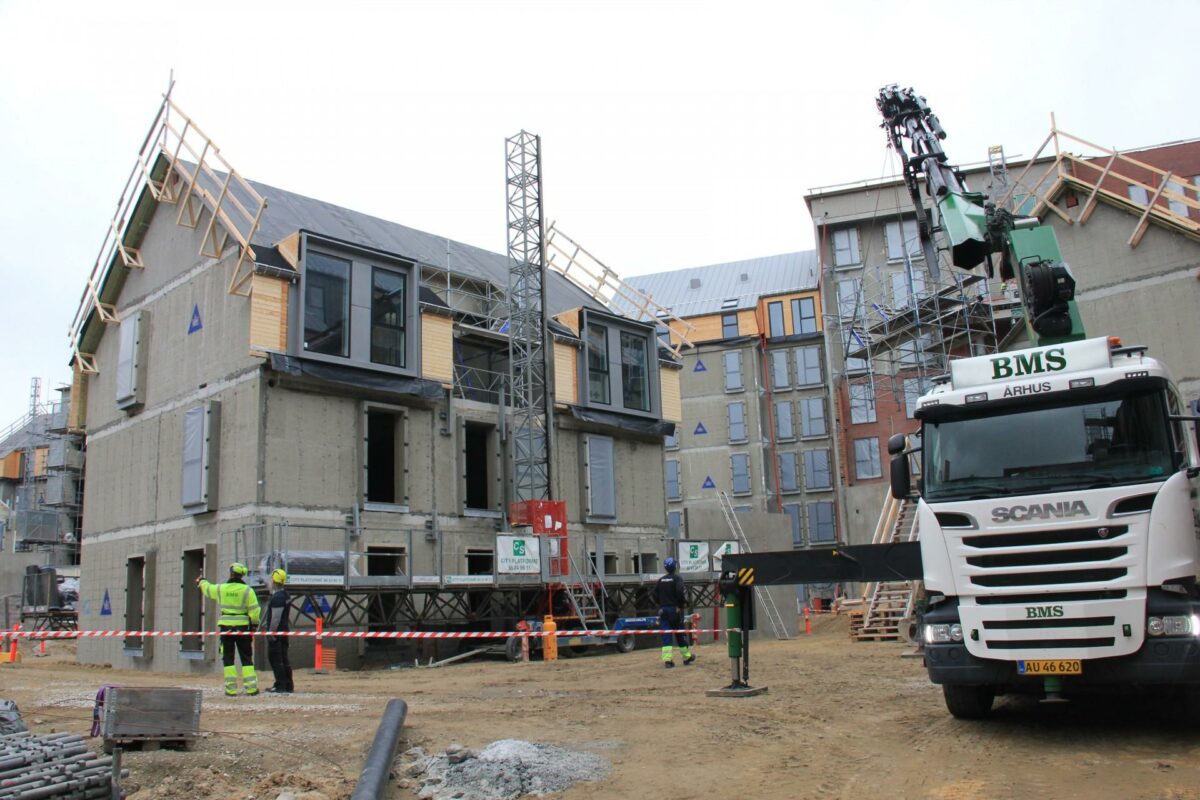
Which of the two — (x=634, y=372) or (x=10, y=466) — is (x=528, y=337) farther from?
(x=10, y=466)

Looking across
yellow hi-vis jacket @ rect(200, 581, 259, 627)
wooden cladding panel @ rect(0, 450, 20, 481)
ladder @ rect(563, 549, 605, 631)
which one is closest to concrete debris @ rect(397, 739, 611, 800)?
yellow hi-vis jacket @ rect(200, 581, 259, 627)

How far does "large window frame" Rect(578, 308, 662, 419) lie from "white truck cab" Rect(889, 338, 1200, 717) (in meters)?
20.5

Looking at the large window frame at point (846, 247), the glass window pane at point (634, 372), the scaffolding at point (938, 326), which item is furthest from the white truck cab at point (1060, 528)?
the large window frame at point (846, 247)

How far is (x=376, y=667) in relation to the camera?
2247 centimetres

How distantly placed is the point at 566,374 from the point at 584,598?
22.1ft

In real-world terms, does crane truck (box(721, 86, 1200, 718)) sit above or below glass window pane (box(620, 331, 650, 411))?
below

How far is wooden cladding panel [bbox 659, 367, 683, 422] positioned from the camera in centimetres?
3266

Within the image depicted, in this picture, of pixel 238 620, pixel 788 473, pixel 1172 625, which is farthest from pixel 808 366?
pixel 1172 625

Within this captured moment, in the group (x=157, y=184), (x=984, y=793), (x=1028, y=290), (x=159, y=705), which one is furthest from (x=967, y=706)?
(x=157, y=184)

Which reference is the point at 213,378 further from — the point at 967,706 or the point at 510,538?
the point at 967,706

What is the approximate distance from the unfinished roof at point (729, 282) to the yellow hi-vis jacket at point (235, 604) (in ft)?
133

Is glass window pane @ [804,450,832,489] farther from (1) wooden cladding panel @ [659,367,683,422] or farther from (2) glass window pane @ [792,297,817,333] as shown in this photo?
(1) wooden cladding panel @ [659,367,683,422]

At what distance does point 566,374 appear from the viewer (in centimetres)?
2909

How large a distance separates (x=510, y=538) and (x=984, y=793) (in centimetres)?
1748
